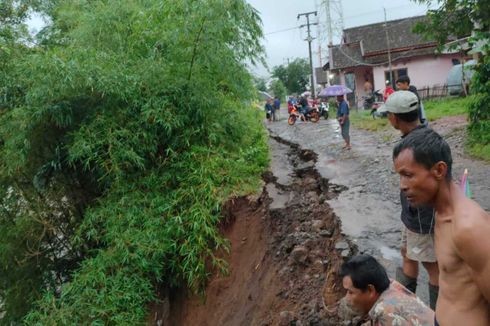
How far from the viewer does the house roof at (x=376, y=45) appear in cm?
2412

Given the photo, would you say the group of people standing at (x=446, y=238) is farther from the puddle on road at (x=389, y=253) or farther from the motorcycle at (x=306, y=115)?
the motorcycle at (x=306, y=115)

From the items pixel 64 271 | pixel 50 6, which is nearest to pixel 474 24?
pixel 64 271

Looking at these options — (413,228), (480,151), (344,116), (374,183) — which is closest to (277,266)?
(413,228)

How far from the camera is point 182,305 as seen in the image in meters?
5.94

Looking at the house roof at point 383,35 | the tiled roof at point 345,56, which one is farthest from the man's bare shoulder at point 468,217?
the tiled roof at point 345,56

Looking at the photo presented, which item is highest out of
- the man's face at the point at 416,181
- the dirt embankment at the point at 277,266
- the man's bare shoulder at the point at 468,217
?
the man's face at the point at 416,181

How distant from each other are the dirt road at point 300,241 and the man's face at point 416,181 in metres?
2.02

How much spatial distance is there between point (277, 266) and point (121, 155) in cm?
257

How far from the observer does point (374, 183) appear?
719cm

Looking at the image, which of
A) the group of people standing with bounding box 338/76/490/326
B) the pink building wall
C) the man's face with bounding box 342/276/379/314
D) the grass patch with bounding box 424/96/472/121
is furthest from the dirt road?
the pink building wall

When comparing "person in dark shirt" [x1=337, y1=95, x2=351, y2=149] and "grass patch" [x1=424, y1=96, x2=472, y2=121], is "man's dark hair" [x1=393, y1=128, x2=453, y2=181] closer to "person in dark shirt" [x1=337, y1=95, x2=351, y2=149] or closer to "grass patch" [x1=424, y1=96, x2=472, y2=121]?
"person in dark shirt" [x1=337, y1=95, x2=351, y2=149]

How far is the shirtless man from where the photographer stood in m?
1.57

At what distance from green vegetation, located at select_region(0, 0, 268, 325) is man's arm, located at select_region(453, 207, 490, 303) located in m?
4.22

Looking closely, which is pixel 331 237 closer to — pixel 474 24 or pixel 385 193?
pixel 385 193
